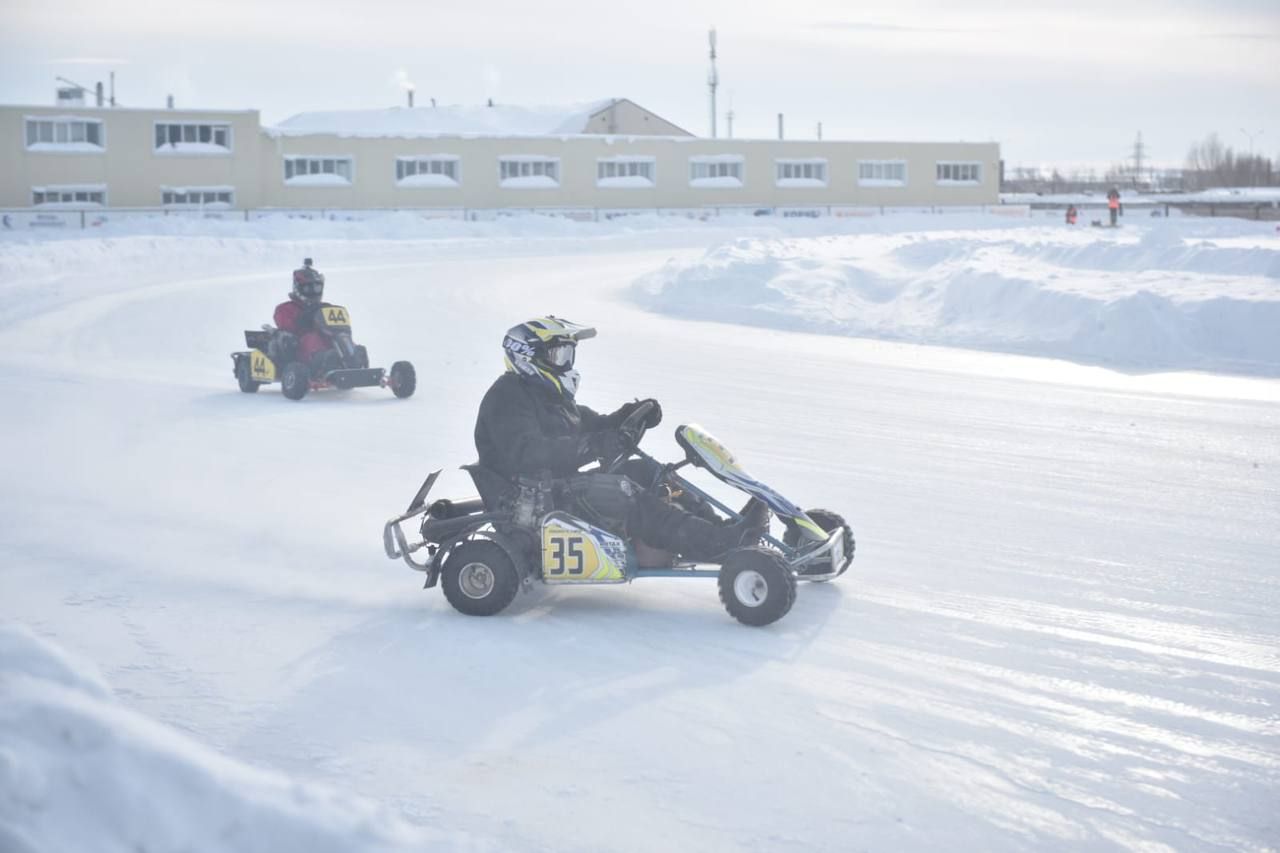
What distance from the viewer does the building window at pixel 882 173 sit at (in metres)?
64.6

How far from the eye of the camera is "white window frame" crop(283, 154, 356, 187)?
5459 cm

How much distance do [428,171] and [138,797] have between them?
181ft

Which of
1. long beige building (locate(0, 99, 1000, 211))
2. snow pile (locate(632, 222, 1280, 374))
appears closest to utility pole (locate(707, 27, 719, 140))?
long beige building (locate(0, 99, 1000, 211))

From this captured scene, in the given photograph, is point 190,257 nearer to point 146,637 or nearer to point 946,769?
point 146,637

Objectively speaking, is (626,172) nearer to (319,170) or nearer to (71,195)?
→ (319,170)

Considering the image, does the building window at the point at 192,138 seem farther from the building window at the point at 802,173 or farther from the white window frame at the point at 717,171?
the building window at the point at 802,173

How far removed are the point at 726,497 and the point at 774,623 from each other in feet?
9.60

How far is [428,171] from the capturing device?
2244 inches

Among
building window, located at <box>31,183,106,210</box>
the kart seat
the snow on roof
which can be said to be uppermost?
the snow on roof

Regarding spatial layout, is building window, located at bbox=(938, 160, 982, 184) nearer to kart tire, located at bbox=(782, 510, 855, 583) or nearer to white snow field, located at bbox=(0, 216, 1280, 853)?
white snow field, located at bbox=(0, 216, 1280, 853)

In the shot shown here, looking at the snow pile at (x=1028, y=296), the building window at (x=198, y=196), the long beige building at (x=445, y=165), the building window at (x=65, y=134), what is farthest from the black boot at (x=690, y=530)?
the building window at (x=65, y=134)

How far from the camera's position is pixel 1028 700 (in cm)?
534

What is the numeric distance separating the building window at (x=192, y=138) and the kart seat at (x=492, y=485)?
162 ft

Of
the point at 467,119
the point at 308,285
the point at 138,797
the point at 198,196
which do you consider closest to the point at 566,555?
the point at 138,797
